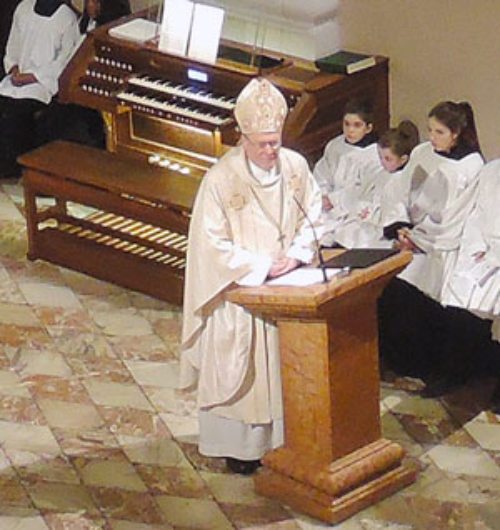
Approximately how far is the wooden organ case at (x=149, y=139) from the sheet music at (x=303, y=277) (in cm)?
179

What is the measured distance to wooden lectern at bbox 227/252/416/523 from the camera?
5.75 m

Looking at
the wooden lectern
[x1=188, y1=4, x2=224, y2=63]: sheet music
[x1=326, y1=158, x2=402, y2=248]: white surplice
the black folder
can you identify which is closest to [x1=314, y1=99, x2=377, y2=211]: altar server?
[x1=326, y1=158, x2=402, y2=248]: white surplice

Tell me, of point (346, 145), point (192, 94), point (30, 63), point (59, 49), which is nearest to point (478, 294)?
point (346, 145)

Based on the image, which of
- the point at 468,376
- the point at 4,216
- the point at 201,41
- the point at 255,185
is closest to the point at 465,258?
the point at 468,376

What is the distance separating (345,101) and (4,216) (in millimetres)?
2179

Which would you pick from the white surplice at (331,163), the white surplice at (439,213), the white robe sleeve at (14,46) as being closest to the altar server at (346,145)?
the white surplice at (331,163)

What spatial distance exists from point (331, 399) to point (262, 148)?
92 centimetres

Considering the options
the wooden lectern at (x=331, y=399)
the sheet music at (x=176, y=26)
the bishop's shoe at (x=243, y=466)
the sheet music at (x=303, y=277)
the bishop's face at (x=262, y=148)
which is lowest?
the bishop's shoe at (x=243, y=466)

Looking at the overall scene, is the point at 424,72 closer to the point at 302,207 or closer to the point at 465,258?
the point at 465,258

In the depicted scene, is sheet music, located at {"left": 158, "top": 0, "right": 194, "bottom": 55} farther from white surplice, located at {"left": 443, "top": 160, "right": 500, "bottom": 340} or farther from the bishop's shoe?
the bishop's shoe

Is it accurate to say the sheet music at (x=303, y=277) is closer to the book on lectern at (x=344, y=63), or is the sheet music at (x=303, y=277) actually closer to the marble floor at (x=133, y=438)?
the marble floor at (x=133, y=438)

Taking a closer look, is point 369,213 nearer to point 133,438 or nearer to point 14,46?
point 133,438

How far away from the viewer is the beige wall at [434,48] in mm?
7328

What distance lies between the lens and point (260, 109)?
5777 millimetres
